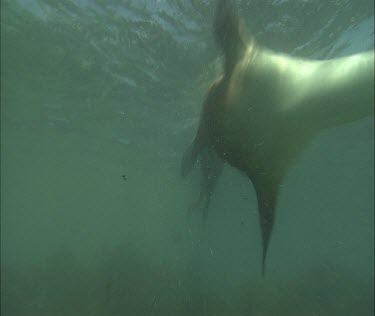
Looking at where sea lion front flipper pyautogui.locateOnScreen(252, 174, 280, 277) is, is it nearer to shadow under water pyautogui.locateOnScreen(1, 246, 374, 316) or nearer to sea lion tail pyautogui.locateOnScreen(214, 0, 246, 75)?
sea lion tail pyautogui.locateOnScreen(214, 0, 246, 75)

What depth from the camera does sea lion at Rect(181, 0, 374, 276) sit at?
2.71m

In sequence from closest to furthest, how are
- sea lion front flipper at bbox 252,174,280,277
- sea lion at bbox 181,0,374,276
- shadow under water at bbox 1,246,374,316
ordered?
sea lion at bbox 181,0,374,276, sea lion front flipper at bbox 252,174,280,277, shadow under water at bbox 1,246,374,316

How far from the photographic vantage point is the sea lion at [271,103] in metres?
2.71

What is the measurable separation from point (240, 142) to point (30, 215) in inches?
4280

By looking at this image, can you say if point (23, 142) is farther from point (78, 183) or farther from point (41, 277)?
point (78, 183)

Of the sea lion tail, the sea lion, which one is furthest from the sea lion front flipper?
the sea lion tail

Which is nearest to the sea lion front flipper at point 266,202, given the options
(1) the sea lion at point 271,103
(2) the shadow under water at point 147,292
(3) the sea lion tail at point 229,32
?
(1) the sea lion at point 271,103

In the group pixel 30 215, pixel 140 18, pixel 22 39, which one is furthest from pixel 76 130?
pixel 30 215

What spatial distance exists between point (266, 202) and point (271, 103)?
109cm

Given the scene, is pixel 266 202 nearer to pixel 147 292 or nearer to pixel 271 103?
pixel 271 103

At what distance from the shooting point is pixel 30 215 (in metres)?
99.6

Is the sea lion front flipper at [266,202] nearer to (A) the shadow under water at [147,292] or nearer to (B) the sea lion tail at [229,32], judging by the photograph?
(B) the sea lion tail at [229,32]

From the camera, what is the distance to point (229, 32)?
3.81 metres

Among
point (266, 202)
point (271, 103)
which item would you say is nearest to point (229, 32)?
point (271, 103)
